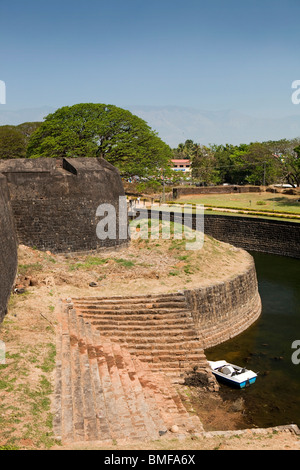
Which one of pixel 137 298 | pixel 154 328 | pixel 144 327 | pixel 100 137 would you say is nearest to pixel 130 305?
pixel 137 298

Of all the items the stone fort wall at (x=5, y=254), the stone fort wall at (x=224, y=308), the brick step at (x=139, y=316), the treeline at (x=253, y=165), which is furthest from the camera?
the treeline at (x=253, y=165)

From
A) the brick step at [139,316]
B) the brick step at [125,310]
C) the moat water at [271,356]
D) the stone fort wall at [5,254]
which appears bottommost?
the moat water at [271,356]

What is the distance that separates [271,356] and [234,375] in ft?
8.24

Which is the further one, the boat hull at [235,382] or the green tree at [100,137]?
the green tree at [100,137]

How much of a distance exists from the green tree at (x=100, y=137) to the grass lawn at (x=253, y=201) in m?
10.2

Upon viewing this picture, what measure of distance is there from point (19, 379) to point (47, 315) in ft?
11.3

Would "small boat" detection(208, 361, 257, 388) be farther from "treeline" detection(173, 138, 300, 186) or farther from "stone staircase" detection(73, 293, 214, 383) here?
"treeline" detection(173, 138, 300, 186)

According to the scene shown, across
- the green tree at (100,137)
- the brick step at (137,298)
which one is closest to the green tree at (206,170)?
the green tree at (100,137)

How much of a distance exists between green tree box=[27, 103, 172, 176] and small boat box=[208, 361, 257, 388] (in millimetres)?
20493

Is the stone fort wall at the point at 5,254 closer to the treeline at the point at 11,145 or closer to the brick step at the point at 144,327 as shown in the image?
the brick step at the point at 144,327

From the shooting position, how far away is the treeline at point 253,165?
4716 cm

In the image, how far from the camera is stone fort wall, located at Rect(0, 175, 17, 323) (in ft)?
38.6

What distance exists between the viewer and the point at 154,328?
13344 mm
